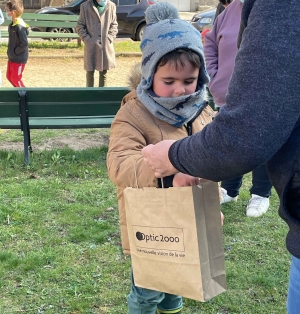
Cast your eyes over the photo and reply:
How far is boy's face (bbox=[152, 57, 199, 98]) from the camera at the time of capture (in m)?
1.93

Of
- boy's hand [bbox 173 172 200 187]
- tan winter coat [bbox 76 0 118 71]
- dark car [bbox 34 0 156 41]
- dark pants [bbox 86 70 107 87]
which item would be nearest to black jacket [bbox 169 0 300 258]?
boy's hand [bbox 173 172 200 187]

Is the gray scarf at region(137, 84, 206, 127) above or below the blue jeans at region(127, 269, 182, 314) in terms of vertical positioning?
above

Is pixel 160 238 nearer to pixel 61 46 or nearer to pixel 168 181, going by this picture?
pixel 168 181

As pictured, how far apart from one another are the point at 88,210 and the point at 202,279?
245 cm

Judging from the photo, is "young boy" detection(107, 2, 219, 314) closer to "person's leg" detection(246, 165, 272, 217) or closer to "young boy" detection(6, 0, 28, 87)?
"person's leg" detection(246, 165, 272, 217)

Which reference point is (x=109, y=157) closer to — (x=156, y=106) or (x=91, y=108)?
(x=156, y=106)

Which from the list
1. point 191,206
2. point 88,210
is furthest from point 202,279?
point 88,210

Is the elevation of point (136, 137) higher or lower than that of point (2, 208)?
higher

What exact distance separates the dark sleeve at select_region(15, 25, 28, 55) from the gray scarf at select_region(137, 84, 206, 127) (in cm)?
585

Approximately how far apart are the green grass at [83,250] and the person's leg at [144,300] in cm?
68

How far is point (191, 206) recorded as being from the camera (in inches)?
59.5

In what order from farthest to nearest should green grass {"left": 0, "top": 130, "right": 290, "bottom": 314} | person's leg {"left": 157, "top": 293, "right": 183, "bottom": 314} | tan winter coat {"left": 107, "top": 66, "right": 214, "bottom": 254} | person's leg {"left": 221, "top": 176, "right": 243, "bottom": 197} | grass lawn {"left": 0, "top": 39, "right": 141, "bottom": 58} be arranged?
grass lawn {"left": 0, "top": 39, "right": 141, "bottom": 58}
person's leg {"left": 221, "top": 176, "right": 243, "bottom": 197}
green grass {"left": 0, "top": 130, "right": 290, "bottom": 314}
person's leg {"left": 157, "top": 293, "right": 183, "bottom": 314}
tan winter coat {"left": 107, "top": 66, "right": 214, "bottom": 254}

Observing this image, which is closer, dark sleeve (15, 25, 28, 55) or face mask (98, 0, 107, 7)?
Answer: dark sleeve (15, 25, 28, 55)

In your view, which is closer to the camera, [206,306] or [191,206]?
[191,206]
